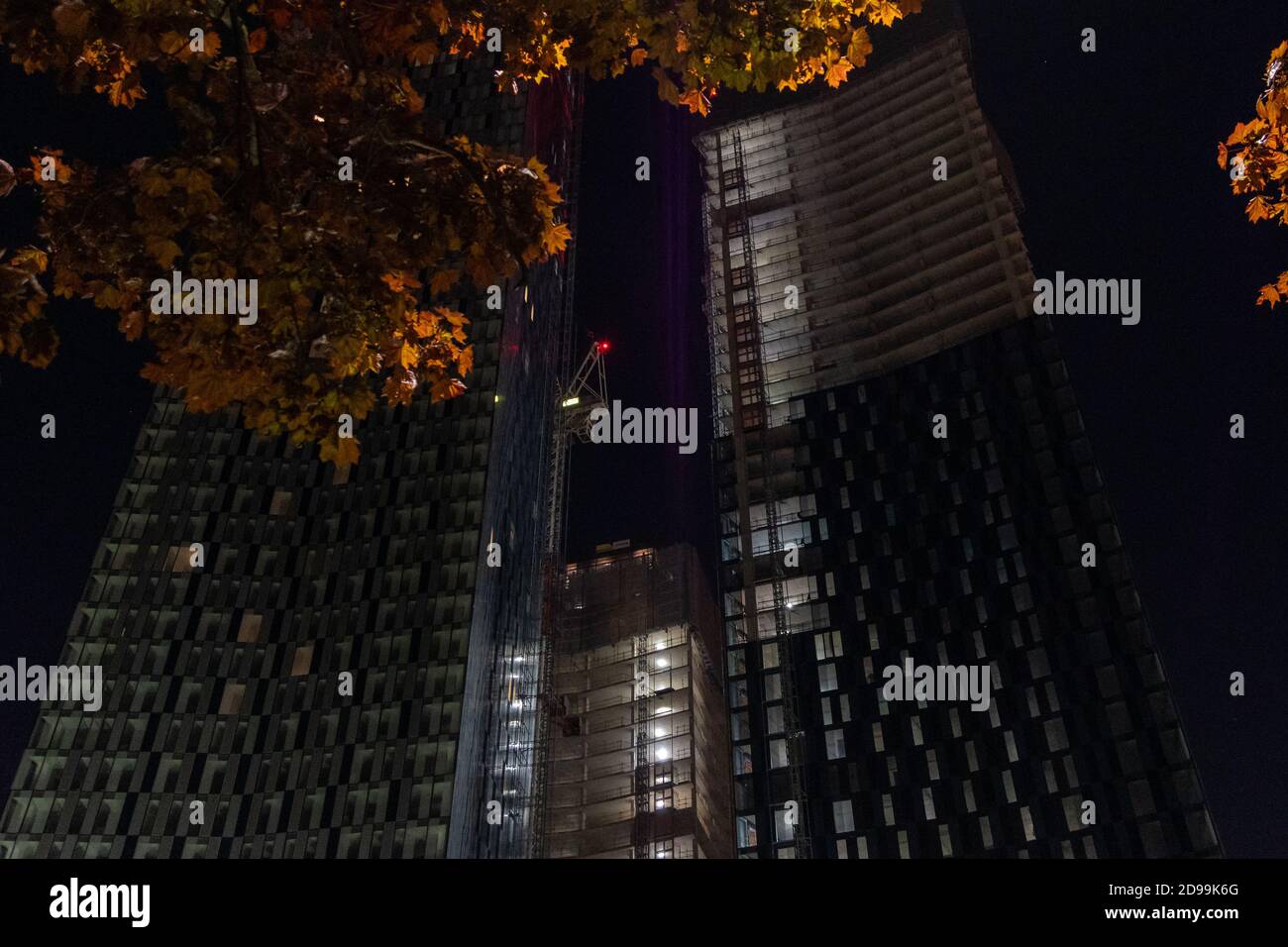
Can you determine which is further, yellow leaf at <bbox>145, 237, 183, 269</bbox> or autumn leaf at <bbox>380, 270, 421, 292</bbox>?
autumn leaf at <bbox>380, 270, 421, 292</bbox>

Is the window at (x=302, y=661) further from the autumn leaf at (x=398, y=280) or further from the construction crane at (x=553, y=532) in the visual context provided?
the autumn leaf at (x=398, y=280)

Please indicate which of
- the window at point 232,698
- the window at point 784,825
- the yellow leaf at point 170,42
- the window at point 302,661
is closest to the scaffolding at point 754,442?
the window at point 784,825

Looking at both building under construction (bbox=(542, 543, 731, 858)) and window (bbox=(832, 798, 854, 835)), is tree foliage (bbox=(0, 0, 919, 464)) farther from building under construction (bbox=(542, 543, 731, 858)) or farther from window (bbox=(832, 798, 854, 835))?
building under construction (bbox=(542, 543, 731, 858))

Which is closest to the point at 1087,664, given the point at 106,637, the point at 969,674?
the point at 969,674

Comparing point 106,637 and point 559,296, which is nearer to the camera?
point 106,637

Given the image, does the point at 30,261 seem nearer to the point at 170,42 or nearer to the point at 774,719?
the point at 170,42

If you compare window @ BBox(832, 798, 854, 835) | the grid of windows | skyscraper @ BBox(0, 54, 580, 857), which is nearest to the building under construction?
the grid of windows

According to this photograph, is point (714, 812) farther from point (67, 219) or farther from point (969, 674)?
point (67, 219)
